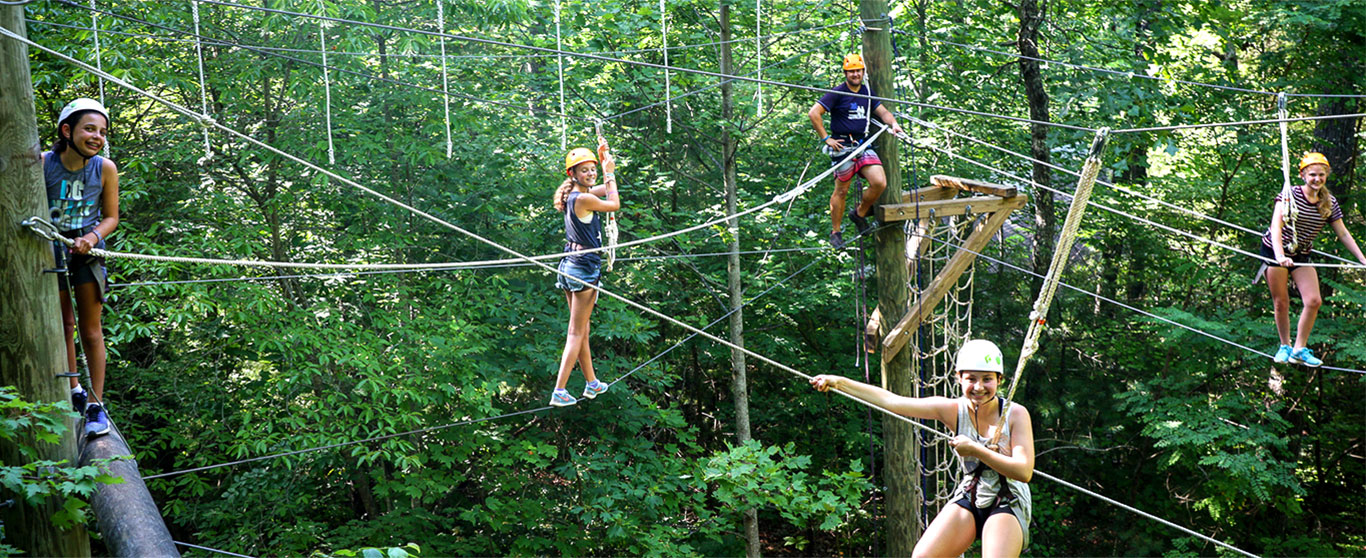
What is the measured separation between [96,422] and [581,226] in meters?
2.57

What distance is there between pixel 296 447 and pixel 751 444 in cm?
382

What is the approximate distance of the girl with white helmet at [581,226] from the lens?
19.1ft

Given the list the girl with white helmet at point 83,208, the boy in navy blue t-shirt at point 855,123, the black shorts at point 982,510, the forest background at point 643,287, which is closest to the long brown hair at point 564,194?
the boy in navy blue t-shirt at point 855,123

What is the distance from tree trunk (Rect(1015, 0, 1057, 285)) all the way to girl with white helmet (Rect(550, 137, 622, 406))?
18.3ft

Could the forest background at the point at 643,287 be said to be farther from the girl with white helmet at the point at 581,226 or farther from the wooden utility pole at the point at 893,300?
the girl with white helmet at the point at 581,226

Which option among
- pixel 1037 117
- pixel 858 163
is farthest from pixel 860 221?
pixel 1037 117

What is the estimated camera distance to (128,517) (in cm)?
375

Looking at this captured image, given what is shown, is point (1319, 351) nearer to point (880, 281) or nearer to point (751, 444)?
point (751, 444)

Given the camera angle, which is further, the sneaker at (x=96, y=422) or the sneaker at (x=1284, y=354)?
the sneaker at (x=1284, y=354)

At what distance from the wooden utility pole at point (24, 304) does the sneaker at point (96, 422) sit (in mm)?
290

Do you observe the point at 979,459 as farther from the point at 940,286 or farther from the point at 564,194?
the point at 940,286

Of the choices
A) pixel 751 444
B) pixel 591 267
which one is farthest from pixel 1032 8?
pixel 591 267

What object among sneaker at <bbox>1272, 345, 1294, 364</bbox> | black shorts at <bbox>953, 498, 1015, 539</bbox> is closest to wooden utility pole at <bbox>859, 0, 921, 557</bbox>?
sneaker at <bbox>1272, 345, 1294, 364</bbox>

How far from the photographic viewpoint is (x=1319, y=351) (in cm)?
1201
